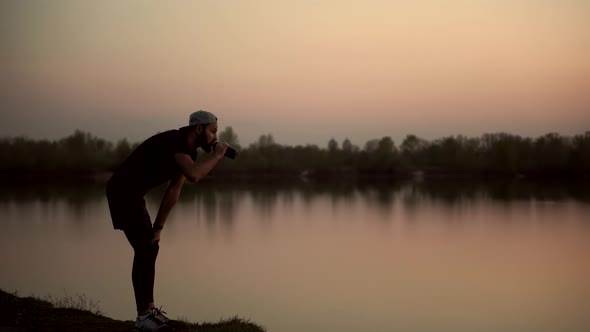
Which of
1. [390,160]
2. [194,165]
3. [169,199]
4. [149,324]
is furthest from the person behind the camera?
[390,160]

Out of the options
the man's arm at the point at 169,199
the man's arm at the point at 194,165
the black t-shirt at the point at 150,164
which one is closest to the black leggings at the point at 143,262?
the man's arm at the point at 169,199

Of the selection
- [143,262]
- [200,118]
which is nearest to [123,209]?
[143,262]

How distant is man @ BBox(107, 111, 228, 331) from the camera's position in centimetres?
438

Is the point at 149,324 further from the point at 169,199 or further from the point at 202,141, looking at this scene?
the point at 202,141

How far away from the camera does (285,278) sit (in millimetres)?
13648

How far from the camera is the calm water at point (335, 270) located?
34.9ft

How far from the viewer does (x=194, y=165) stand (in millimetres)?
4277

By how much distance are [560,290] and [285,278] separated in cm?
607

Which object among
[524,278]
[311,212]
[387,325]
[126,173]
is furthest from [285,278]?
[311,212]

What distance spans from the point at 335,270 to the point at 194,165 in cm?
1102

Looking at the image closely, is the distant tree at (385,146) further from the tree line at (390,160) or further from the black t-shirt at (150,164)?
the black t-shirt at (150,164)

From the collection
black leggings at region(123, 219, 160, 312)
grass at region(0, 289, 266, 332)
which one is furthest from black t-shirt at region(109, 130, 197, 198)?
grass at region(0, 289, 266, 332)

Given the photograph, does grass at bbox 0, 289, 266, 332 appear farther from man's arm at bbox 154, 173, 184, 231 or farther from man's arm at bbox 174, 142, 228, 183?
man's arm at bbox 174, 142, 228, 183

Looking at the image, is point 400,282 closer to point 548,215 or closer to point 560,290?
point 560,290
